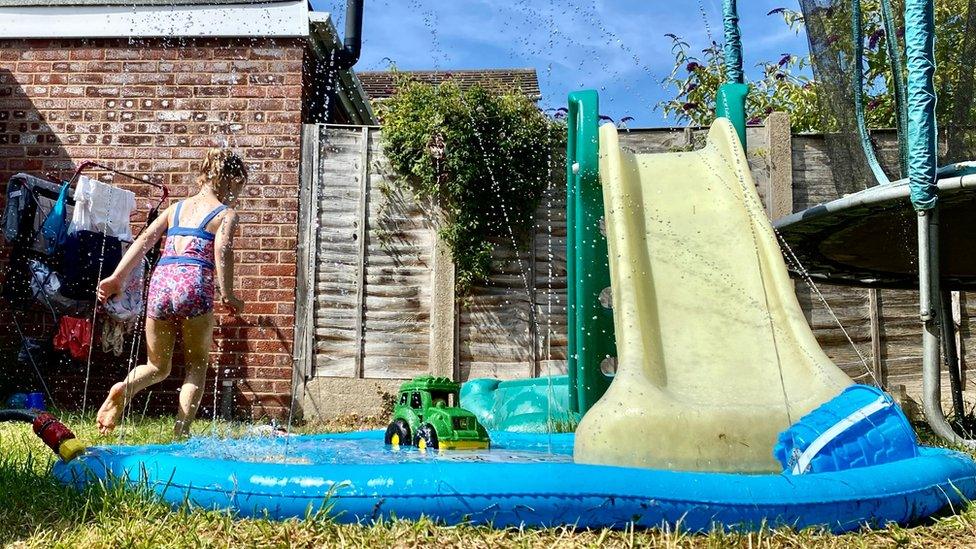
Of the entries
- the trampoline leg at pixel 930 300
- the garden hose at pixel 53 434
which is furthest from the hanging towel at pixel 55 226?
the trampoline leg at pixel 930 300

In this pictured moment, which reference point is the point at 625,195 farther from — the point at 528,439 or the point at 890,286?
the point at 890,286

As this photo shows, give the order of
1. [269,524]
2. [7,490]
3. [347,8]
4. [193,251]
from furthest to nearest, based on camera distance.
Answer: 1. [347,8]
2. [193,251]
3. [7,490]
4. [269,524]

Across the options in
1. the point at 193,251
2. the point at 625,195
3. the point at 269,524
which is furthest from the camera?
the point at 193,251

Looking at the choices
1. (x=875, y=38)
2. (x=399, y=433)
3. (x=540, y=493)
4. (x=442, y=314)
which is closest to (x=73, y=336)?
(x=442, y=314)

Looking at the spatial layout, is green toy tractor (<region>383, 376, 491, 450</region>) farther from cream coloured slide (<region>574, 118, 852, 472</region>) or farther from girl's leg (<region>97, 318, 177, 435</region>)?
girl's leg (<region>97, 318, 177, 435</region>)

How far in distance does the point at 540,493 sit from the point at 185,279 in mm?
2499

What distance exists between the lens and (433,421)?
337cm

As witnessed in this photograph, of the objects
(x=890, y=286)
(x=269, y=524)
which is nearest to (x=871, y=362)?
(x=890, y=286)

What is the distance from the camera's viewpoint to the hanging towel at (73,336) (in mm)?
5809

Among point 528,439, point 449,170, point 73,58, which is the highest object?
point 73,58

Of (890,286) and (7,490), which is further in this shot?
(890,286)

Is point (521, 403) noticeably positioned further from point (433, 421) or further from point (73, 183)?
point (73, 183)

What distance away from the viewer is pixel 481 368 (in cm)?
667

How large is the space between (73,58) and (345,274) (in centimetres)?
278
